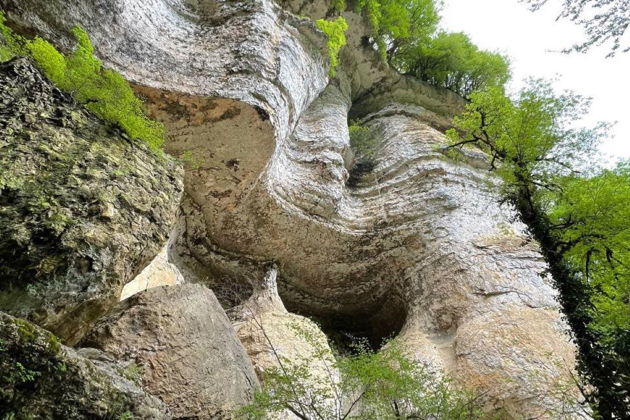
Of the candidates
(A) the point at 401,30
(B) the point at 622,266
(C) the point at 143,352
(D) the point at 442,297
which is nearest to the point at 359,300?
(D) the point at 442,297

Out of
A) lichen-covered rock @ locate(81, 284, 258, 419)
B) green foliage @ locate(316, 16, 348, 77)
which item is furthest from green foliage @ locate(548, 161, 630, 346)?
green foliage @ locate(316, 16, 348, 77)

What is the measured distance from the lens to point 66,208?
3.55 metres

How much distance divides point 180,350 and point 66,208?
165 cm

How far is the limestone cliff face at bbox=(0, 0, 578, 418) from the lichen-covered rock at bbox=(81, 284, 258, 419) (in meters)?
0.70

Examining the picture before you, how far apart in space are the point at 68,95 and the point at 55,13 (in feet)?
5.79

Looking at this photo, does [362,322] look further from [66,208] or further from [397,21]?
[397,21]

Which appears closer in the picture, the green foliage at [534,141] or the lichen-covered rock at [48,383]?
the lichen-covered rock at [48,383]

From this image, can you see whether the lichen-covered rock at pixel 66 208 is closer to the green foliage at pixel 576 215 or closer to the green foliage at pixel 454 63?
the green foliage at pixel 576 215

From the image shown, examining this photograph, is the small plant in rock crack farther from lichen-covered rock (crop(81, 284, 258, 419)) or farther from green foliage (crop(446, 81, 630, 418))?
lichen-covered rock (crop(81, 284, 258, 419))

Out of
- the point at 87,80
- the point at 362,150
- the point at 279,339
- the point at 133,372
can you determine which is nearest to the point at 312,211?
the point at 279,339

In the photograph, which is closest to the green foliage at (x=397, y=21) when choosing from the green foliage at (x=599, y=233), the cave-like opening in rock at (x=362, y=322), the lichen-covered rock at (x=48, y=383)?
the cave-like opening in rock at (x=362, y=322)

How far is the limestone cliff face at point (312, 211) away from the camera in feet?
20.4

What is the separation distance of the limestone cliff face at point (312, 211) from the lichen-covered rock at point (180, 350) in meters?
0.70

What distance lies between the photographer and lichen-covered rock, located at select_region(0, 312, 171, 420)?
2.44 metres
